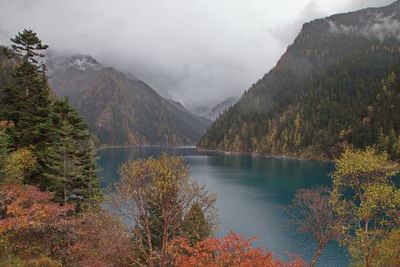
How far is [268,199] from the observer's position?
274 feet

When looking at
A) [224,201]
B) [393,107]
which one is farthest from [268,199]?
[393,107]

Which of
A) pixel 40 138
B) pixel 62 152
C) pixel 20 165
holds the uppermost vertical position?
pixel 40 138

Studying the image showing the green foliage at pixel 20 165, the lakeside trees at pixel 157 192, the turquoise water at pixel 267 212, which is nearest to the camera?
the lakeside trees at pixel 157 192

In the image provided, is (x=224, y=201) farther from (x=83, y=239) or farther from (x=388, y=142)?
(x=388, y=142)

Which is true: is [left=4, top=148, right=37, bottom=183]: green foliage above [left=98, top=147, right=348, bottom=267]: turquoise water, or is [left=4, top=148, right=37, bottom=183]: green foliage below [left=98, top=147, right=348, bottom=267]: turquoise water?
above

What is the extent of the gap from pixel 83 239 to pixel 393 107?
8237 inches

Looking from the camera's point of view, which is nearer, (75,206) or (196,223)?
(196,223)

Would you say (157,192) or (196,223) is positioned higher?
(157,192)

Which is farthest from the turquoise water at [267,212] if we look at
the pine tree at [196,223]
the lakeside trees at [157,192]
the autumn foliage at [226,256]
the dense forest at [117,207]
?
the autumn foliage at [226,256]

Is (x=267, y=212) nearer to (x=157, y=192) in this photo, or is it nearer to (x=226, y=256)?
(x=157, y=192)

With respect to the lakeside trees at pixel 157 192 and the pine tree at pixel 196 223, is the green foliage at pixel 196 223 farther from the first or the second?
the lakeside trees at pixel 157 192

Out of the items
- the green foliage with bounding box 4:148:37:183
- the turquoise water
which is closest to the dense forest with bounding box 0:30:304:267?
the green foliage with bounding box 4:148:37:183

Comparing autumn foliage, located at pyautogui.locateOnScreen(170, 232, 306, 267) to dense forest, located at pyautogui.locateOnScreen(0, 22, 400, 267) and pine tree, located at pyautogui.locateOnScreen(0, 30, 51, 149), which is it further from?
pine tree, located at pyautogui.locateOnScreen(0, 30, 51, 149)

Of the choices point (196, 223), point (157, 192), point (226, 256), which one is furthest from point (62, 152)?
point (226, 256)
